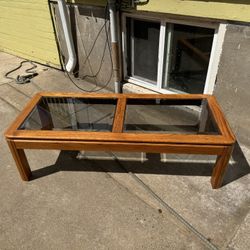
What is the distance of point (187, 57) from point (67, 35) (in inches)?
80.0

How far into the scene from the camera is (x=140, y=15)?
3158mm

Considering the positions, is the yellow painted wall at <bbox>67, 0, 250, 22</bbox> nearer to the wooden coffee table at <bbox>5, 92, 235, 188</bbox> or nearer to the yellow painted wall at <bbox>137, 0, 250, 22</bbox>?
the yellow painted wall at <bbox>137, 0, 250, 22</bbox>

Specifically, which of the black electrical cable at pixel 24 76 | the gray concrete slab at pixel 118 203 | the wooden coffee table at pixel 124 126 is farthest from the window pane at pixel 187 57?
the black electrical cable at pixel 24 76

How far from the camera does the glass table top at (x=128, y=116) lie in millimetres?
2223

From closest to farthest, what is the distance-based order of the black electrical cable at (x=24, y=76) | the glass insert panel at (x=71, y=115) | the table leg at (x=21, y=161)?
the table leg at (x=21, y=161), the glass insert panel at (x=71, y=115), the black electrical cable at (x=24, y=76)

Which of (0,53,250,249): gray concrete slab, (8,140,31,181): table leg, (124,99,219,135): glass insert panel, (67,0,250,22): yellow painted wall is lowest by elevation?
(0,53,250,249): gray concrete slab

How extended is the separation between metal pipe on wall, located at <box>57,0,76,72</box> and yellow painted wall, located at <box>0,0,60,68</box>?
0.68 metres

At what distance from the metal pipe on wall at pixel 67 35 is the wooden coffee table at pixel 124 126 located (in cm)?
168

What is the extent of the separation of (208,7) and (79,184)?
219 cm

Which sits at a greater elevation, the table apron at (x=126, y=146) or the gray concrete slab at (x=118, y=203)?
the table apron at (x=126, y=146)

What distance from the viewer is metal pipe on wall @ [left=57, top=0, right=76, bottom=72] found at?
3.76 metres

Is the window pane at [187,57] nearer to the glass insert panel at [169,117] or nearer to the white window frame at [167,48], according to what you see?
the white window frame at [167,48]

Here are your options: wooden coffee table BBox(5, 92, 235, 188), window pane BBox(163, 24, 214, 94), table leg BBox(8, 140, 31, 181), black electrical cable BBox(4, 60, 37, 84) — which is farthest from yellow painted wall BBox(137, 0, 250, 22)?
black electrical cable BBox(4, 60, 37, 84)

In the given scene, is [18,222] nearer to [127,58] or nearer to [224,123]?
[224,123]
